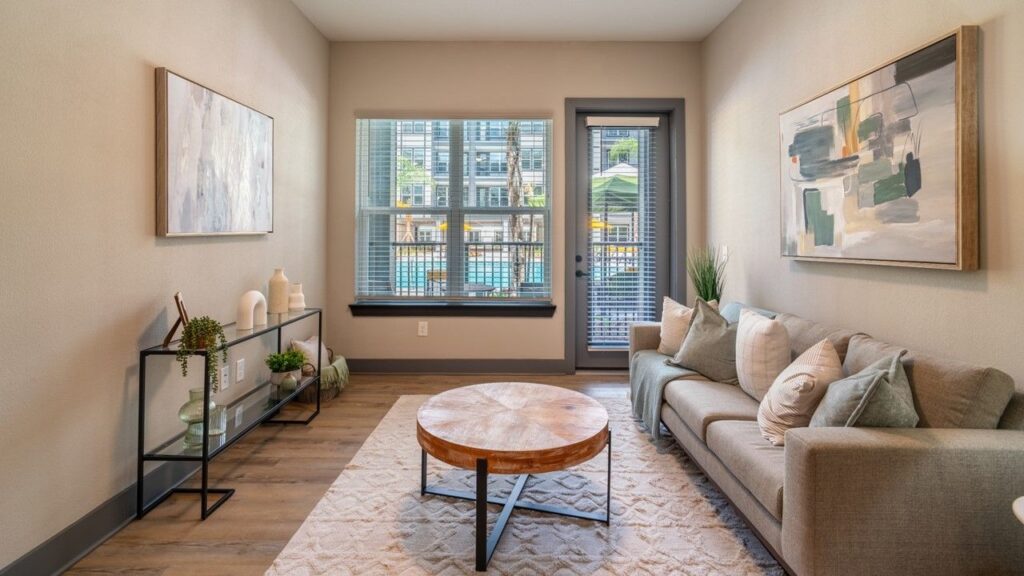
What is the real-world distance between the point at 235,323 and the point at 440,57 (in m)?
2.85

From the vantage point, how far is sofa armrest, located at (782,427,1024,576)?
1.47 metres

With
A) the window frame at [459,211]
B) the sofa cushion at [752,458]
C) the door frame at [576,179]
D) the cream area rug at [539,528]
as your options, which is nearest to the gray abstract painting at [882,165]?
the sofa cushion at [752,458]

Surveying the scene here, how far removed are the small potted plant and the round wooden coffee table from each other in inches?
53.0

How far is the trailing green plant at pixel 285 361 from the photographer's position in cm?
334

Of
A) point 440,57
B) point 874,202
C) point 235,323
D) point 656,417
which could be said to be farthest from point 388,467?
point 440,57

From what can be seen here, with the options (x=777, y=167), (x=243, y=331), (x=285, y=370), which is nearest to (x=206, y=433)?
(x=243, y=331)

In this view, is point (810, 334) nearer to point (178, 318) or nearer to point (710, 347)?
point (710, 347)

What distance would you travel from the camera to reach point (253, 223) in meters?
3.18

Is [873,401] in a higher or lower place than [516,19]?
lower

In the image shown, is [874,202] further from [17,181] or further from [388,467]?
[17,181]

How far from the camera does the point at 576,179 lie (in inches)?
183

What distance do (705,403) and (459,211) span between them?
2.84m

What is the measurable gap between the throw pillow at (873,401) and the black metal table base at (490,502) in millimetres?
838

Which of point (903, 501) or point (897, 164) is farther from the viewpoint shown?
point (897, 164)
